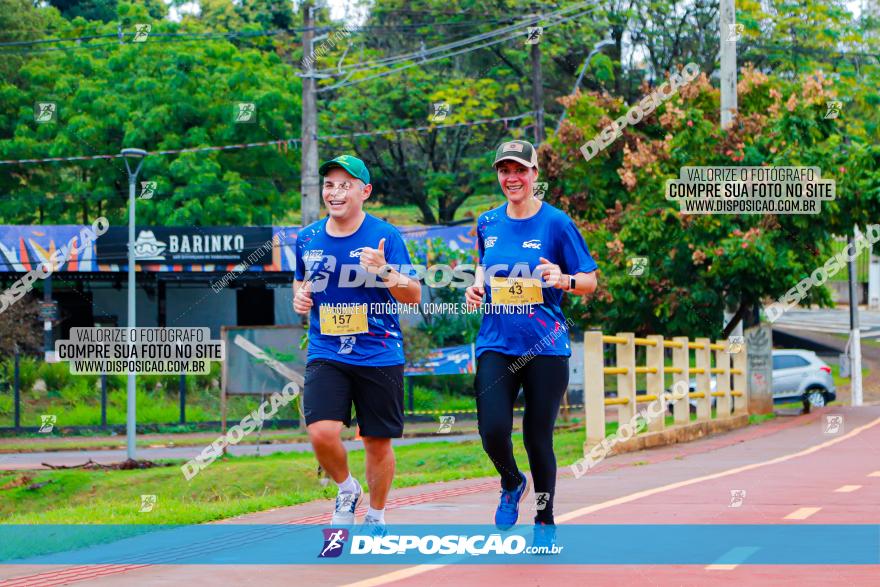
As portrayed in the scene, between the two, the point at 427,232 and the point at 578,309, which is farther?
the point at 427,232

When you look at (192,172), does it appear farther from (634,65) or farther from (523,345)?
(523,345)

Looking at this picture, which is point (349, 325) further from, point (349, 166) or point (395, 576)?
point (395, 576)

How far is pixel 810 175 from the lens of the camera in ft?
Answer: 80.8

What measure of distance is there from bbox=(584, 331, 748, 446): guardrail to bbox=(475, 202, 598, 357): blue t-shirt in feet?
26.7

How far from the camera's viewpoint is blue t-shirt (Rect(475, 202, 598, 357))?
732 centimetres

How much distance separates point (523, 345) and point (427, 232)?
112 ft

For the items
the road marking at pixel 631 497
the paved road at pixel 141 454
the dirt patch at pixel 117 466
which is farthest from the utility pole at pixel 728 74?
the dirt patch at pixel 117 466

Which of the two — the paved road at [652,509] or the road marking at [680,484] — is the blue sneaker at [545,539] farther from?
the road marking at [680,484]

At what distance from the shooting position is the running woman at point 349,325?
711cm

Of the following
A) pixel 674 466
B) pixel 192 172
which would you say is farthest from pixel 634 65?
pixel 674 466

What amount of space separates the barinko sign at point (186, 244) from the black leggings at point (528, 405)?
33.1 m

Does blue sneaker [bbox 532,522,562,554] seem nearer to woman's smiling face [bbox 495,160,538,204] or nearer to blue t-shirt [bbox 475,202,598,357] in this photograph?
blue t-shirt [bbox 475,202,598,357]

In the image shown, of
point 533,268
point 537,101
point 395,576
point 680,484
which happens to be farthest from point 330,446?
point 537,101

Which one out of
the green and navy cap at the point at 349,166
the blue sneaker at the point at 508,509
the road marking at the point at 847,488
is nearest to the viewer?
the green and navy cap at the point at 349,166
